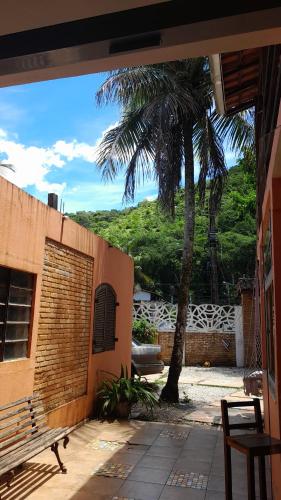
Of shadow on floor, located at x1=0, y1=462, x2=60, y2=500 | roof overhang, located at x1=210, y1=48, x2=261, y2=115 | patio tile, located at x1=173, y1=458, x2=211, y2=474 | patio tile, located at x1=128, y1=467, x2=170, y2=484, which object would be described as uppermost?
roof overhang, located at x1=210, y1=48, x2=261, y2=115

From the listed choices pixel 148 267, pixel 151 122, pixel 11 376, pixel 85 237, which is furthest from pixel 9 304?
pixel 148 267

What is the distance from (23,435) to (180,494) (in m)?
1.77

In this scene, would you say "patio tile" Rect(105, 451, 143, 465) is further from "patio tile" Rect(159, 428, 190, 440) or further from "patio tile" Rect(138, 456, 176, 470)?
"patio tile" Rect(159, 428, 190, 440)

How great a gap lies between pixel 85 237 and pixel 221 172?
193 inches

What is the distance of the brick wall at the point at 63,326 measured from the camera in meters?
5.70

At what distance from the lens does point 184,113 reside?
9766 millimetres

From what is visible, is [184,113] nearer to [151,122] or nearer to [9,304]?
[151,122]

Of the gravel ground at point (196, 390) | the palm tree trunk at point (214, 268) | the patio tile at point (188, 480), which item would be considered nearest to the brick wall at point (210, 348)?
the gravel ground at point (196, 390)

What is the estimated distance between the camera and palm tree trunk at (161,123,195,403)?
30.4ft

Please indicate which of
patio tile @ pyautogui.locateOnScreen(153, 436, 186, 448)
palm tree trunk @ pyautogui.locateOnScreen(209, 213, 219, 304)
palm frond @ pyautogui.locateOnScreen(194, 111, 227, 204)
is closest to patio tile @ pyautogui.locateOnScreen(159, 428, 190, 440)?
patio tile @ pyautogui.locateOnScreen(153, 436, 186, 448)

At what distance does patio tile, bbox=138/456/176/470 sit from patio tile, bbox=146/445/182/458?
123 millimetres

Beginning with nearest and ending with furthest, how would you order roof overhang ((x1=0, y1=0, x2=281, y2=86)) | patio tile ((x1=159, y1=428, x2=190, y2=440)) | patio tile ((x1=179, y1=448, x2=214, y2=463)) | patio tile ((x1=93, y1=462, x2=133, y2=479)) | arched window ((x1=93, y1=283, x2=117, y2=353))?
roof overhang ((x1=0, y1=0, x2=281, y2=86)), patio tile ((x1=93, y1=462, x2=133, y2=479)), patio tile ((x1=179, y1=448, x2=214, y2=463)), patio tile ((x1=159, y1=428, x2=190, y2=440)), arched window ((x1=93, y1=283, x2=117, y2=353))

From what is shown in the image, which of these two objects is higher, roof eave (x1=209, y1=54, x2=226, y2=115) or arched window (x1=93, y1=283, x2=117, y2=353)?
roof eave (x1=209, y1=54, x2=226, y2=115)

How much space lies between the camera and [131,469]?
16.0ft
